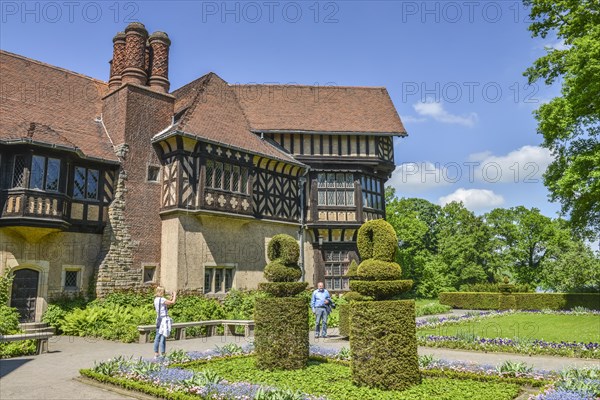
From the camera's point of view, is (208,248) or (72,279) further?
(208,248)

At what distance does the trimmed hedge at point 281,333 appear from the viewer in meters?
9.79

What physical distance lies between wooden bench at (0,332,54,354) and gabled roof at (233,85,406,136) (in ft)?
50.5

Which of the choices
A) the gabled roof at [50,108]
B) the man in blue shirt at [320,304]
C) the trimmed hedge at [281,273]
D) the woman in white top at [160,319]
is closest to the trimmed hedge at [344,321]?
the man in blue shirt at [320,304]

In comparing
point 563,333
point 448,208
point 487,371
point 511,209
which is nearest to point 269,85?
A: point 563,333

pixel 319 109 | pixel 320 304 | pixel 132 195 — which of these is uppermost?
pixel 319 109

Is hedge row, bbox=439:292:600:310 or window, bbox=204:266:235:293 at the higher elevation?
window, bbox=204:266:235:293

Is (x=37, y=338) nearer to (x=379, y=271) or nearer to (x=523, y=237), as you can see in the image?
(x=379, y=271)

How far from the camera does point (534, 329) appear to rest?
17.7m

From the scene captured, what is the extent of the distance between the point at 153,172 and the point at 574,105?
1771 cm

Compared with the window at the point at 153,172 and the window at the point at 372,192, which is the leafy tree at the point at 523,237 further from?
the window at the point at 153,172

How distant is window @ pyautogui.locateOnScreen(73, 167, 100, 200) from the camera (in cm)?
1809

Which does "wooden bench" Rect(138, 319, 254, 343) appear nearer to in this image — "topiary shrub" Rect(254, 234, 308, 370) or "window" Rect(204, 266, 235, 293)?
"window" Rect(204, 266, 235, 293)

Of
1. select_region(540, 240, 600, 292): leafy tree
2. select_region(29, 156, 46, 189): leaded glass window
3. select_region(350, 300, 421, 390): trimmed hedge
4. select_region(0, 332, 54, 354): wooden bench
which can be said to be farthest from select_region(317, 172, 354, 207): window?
select_region(540, 240, 600, 292): leafy tree

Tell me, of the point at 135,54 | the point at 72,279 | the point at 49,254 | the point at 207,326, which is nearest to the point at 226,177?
the point at 207,326
